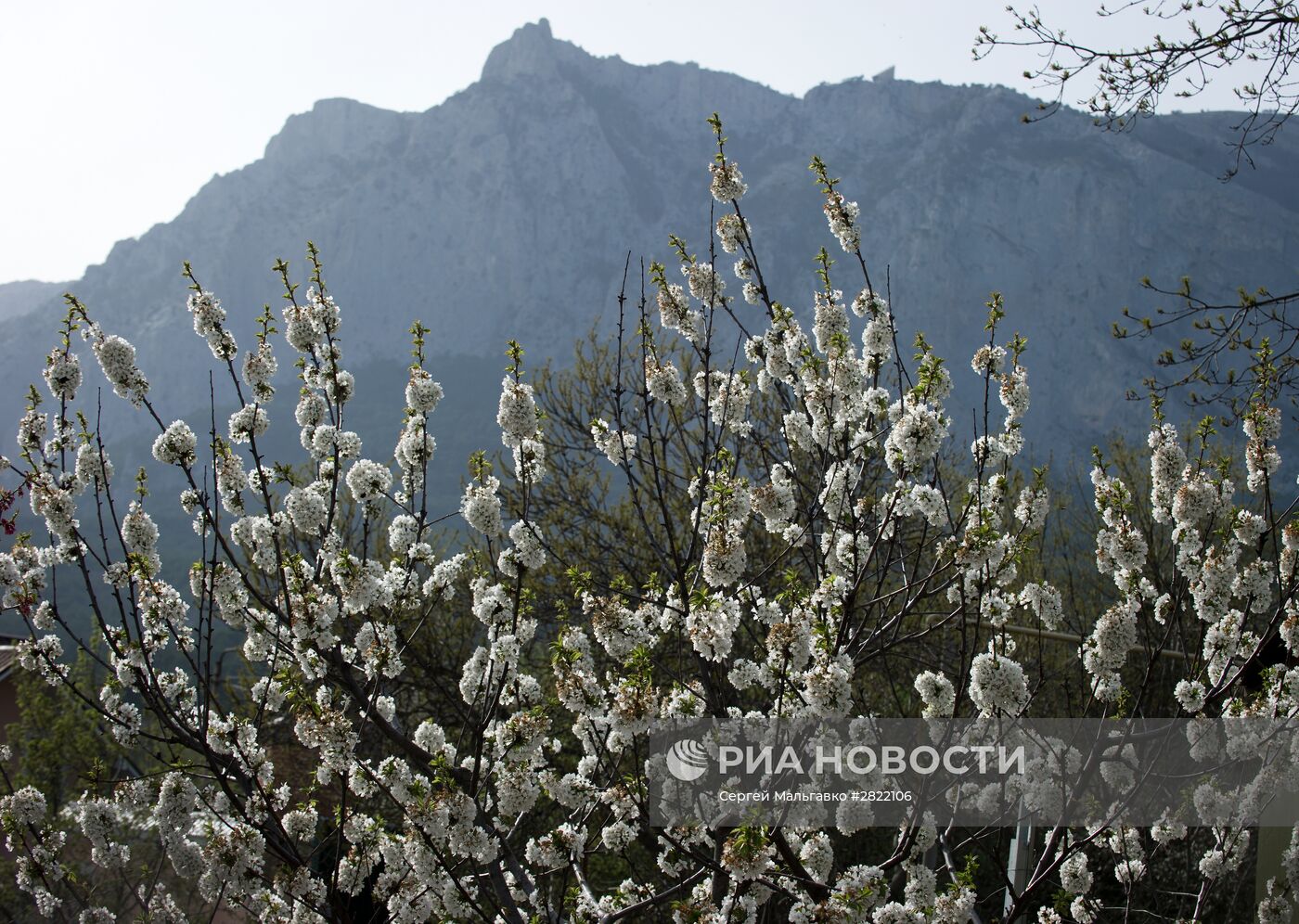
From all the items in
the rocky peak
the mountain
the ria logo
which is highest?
the rocky peak

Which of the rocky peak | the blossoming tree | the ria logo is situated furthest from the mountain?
the ria logo

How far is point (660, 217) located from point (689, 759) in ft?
A: 380

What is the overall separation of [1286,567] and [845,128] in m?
125

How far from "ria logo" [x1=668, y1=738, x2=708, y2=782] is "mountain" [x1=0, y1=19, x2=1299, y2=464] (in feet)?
281

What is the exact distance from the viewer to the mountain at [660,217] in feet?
295

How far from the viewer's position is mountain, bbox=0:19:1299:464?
9000 centimetres

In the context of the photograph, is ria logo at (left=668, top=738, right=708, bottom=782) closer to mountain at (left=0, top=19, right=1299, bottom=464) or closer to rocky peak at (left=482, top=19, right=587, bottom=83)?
mountain at (left=0, top=19, right=1299, bottom=464)

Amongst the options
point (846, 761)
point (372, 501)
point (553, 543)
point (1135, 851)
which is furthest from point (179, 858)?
point (553, 543)

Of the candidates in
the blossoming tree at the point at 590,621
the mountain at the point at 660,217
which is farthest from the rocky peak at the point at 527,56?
the blossoming tree at the point at 590,621

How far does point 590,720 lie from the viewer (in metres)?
4.07

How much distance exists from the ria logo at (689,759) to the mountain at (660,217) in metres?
85.7

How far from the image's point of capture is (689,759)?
3.14 metres

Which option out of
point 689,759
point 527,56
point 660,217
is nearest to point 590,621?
point 689,759

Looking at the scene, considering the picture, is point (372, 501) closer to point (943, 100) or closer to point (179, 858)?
point (179, 858)
